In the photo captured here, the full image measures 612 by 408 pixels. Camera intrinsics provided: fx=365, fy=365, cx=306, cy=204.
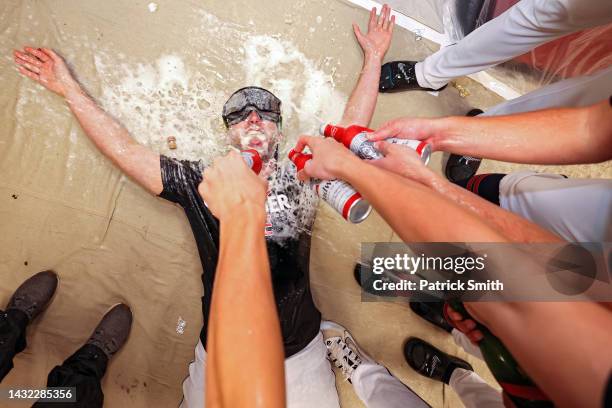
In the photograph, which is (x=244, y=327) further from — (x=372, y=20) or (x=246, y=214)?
(x=372, y=20)

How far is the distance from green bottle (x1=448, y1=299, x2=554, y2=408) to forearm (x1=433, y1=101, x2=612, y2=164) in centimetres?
68

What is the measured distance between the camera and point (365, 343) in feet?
7.80

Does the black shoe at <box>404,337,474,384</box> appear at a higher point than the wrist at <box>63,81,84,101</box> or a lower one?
lower

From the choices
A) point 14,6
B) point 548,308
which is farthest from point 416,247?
point 14,6

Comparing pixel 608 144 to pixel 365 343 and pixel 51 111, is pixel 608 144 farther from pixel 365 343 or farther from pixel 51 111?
pixel 51 111

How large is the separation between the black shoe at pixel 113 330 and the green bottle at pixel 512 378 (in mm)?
1839

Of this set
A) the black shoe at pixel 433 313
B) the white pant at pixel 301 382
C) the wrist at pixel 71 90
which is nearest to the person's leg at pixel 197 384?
the white pant at pixel 301 382

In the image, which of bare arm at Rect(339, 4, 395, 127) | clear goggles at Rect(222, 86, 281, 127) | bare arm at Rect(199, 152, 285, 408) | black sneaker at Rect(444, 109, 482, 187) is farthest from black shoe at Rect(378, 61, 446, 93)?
bare arm at Rect(199, 152, 285, 408)

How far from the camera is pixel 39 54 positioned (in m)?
1.99

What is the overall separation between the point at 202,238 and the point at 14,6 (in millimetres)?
1718

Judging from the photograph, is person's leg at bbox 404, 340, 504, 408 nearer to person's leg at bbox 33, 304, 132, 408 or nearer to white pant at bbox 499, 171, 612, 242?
white pant at bbox 499, 171, 612, 242

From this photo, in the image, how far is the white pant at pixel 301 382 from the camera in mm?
1762

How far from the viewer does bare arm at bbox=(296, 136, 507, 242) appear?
86cm

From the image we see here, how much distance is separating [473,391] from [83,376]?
6.39 feet
